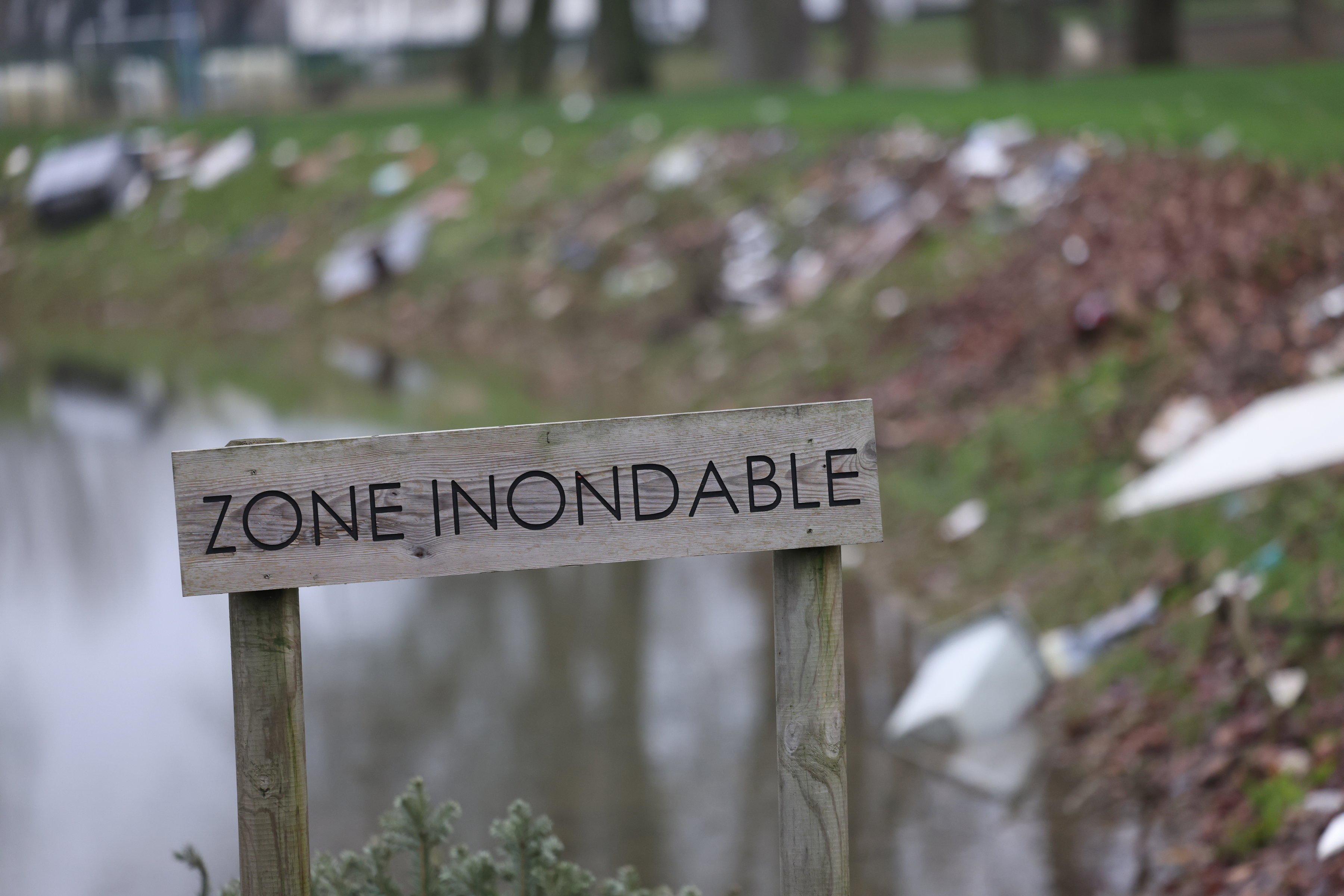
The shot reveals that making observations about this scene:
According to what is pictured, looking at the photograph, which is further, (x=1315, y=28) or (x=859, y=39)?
(x=859, y=39)

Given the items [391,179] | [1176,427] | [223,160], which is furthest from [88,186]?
[1176,427]

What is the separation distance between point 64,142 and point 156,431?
16675 millimetres

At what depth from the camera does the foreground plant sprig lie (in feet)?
10.4

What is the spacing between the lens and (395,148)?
68.5ft

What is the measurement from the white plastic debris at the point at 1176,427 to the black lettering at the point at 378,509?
4589mm

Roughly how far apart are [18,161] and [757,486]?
25453 mm

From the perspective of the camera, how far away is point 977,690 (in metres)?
5.37

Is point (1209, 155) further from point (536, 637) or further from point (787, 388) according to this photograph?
point (536, 637)

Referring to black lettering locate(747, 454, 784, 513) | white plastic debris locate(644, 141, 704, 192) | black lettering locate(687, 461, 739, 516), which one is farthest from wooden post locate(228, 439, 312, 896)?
white plastic debris locate(644, 141, 704, 192)

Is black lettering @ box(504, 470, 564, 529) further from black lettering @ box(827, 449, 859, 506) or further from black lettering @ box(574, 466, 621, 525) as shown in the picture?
black lettering @ box(827, 449, 859, 506)

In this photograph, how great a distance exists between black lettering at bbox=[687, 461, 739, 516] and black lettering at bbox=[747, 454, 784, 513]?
1.5 inches

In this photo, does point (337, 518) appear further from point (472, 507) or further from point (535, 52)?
point (535, 52)

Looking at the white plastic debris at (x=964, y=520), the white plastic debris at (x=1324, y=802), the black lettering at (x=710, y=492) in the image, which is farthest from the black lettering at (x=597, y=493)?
the white plastic debris at (x=964, y=520)

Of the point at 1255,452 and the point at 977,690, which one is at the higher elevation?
the point at 1255,452
